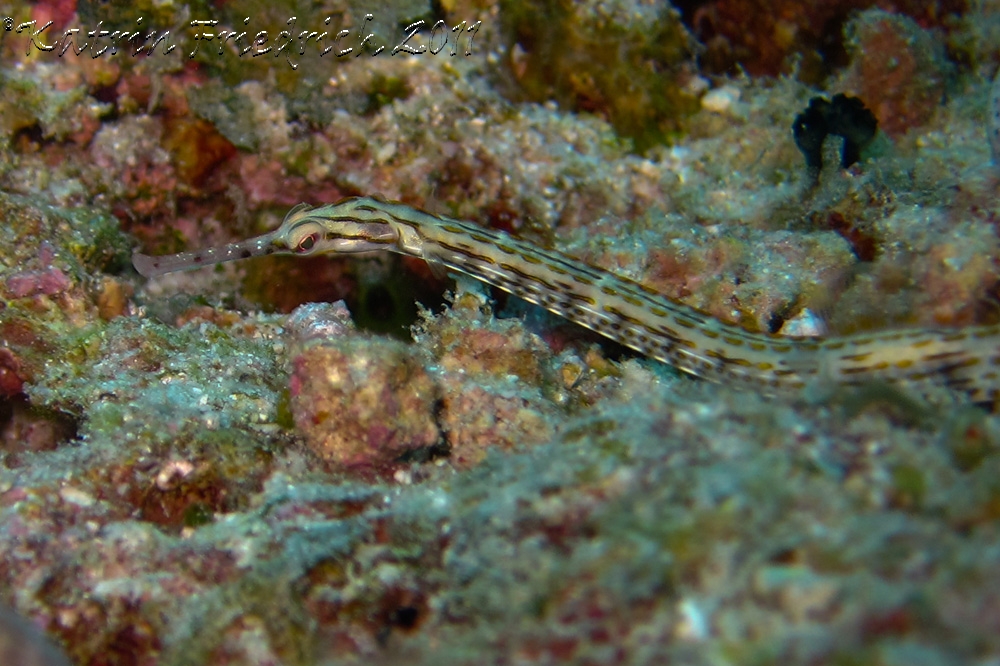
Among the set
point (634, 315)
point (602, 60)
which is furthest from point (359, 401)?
point (602, 60)

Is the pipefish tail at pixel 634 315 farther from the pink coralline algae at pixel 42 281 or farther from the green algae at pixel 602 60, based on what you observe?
the green algae at pixel 602 60

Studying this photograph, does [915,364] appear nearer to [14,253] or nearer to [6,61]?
[14,253]

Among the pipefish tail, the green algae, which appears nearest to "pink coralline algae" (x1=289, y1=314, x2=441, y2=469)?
the pipefish tail

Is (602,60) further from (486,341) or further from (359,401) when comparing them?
(359,401)

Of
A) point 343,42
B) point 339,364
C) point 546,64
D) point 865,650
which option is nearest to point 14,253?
point 339,364

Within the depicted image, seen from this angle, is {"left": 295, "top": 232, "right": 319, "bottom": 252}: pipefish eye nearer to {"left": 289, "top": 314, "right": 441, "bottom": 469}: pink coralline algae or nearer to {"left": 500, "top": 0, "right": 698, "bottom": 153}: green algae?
{"left": 289, "top": 314, "right": 441, "bottom": 469}: pink coralline algae
